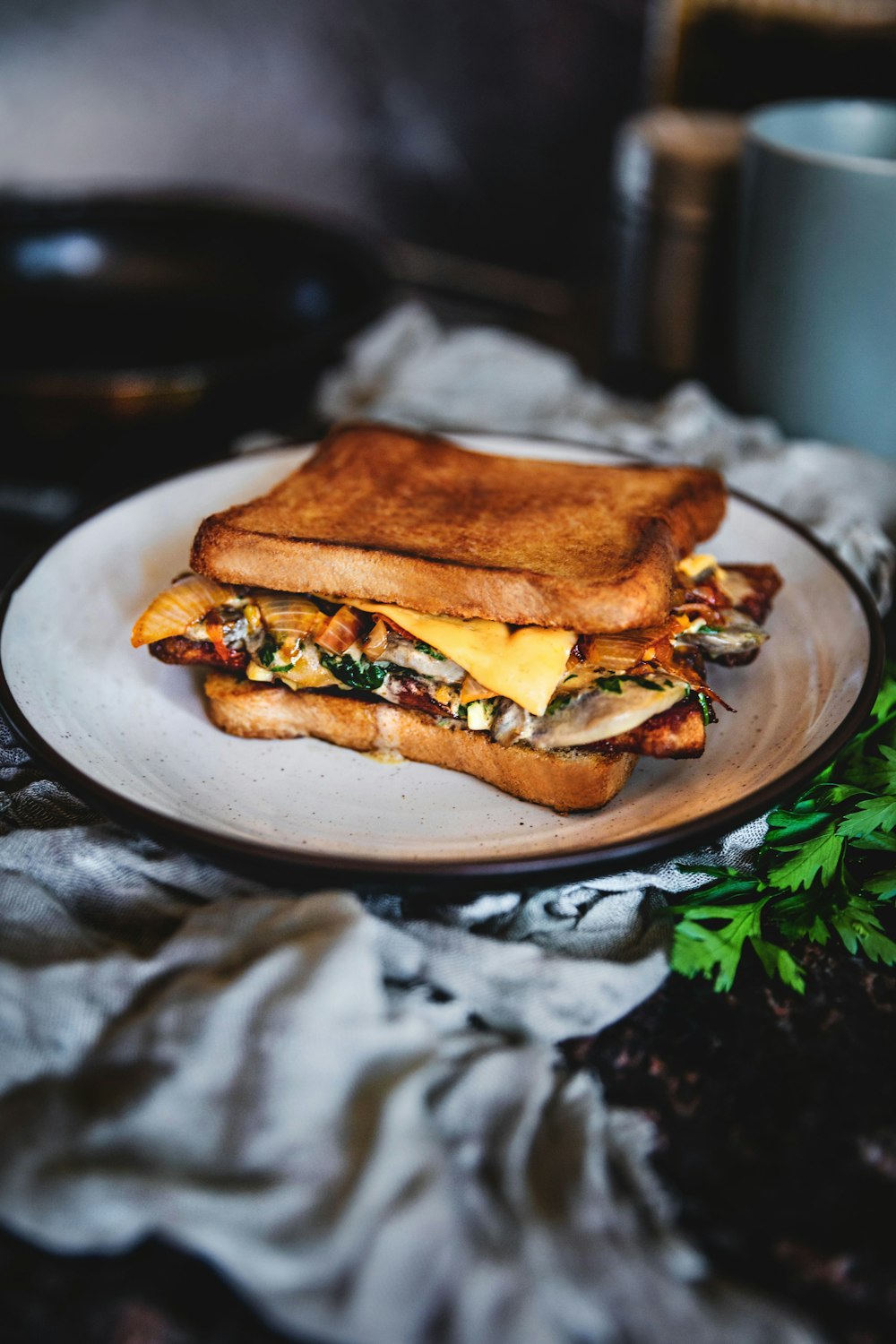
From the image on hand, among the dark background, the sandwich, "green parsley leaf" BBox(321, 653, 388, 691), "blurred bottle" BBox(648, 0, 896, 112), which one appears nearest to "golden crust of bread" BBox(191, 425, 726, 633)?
the sandwich

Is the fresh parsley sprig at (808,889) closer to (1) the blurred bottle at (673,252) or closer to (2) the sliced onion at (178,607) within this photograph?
(2) the sliced onion at (178,607)

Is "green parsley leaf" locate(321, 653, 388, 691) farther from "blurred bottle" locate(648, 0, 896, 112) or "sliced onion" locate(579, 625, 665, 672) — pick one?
"blurred bottle" locate(648, 0, 896, 112)

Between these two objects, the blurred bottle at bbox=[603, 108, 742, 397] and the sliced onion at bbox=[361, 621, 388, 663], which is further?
the blurred bottle at bbox=[603, 108, 742, 397]

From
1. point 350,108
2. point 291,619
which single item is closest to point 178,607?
point 291,619

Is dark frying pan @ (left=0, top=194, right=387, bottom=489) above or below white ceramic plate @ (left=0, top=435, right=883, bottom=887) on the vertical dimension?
above

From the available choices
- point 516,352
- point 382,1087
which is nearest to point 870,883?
point 382,1087

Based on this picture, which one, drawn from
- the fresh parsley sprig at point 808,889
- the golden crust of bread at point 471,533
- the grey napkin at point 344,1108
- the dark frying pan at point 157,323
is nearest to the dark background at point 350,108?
the dark frying pan at point 157,323
